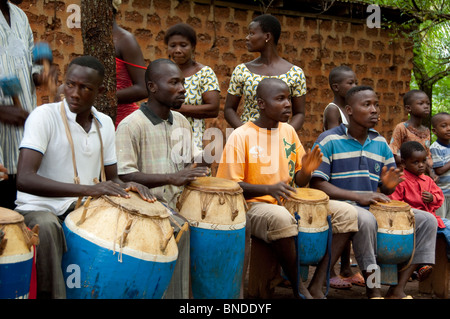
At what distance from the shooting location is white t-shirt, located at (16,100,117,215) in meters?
3.02

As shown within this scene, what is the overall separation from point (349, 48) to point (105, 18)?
204 inches

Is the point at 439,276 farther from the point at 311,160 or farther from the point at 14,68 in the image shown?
the point at 14,68

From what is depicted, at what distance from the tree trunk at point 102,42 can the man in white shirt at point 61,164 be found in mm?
790

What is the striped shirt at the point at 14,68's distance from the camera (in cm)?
326

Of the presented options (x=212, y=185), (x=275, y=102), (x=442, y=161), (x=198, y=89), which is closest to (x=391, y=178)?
(x=275, y=102)

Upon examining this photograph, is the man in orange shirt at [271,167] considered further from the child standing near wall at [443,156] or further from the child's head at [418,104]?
the child standing near wall at [443,156]

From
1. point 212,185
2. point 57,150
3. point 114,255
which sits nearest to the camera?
point 114,255

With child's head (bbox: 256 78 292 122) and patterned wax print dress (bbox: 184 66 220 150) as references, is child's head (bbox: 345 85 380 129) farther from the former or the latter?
patterned wax print dress (bbox: 184 66 220 150)

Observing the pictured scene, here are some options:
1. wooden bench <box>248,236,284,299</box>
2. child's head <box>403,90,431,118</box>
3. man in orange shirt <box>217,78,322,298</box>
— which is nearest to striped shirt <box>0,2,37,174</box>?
man in orange shirt <box>217,78,322,298</box>

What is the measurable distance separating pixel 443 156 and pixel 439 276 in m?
1.71

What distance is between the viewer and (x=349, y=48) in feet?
27.9

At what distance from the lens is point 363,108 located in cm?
460

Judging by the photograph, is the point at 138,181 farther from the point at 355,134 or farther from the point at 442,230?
the point at 442,230

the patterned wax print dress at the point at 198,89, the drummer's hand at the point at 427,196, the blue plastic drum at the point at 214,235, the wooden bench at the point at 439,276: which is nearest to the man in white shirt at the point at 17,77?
the blue plastic drum at the point at 214,235
